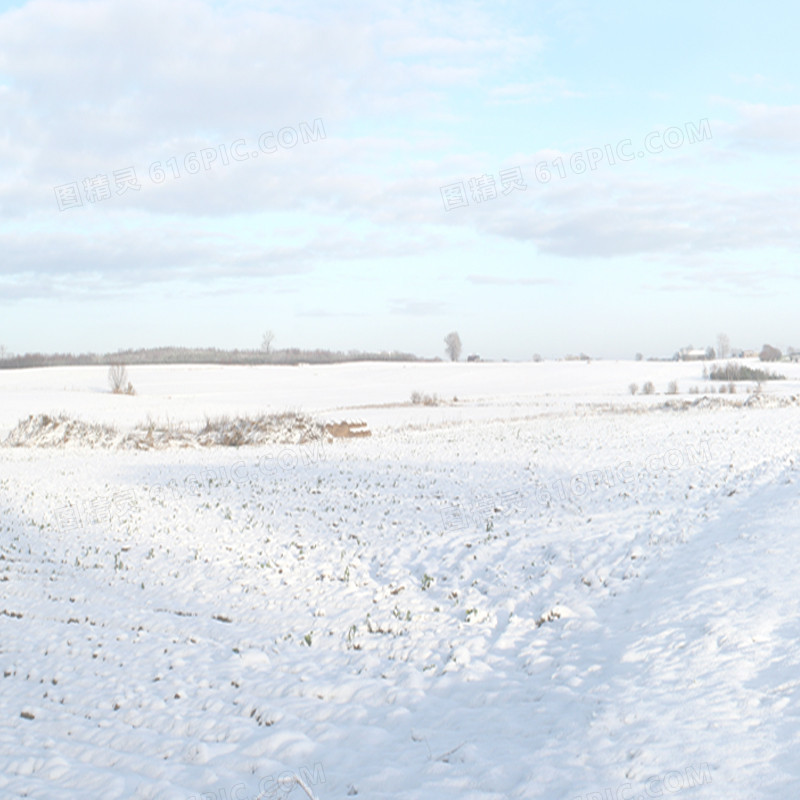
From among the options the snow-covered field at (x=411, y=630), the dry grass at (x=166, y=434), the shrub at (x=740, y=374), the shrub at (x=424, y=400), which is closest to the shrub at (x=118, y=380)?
the shrub at (x=424, y=400)

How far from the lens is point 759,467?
1938cm

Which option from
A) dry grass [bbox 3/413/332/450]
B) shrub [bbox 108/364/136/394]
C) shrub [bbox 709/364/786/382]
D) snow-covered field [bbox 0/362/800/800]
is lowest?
snow-covered field [bbox 0/362/800/800]

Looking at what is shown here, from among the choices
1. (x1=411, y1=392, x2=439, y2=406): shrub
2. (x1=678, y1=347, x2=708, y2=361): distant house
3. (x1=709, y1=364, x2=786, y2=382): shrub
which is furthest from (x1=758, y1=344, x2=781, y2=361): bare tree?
(x1=411, y1=392, x2=439, y2=406): shrub

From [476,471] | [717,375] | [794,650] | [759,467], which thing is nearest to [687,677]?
[794,650]

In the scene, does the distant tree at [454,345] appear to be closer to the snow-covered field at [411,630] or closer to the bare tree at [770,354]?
the bare tree at [770,354]

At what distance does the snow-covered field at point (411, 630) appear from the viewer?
6141mm

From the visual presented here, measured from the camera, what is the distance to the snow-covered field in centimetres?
614

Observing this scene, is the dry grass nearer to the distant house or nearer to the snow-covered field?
the snow-covered field

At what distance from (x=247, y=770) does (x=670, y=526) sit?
10336 millimetres

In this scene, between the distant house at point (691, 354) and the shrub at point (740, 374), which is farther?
the distant house at point (691, 354)

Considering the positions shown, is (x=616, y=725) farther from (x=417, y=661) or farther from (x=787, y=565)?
(x=787, y=565)

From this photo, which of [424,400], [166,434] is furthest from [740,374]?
[166,434]

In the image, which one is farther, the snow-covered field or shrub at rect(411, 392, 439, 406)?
shrub at rect(411, 392, 439, 406)

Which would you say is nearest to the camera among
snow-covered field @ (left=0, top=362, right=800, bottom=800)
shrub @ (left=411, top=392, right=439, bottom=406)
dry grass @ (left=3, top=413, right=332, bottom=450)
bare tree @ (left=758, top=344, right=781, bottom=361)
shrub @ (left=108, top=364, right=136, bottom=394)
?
snow-covered field @ (left=0, top=362, right=800, bottom=800)
